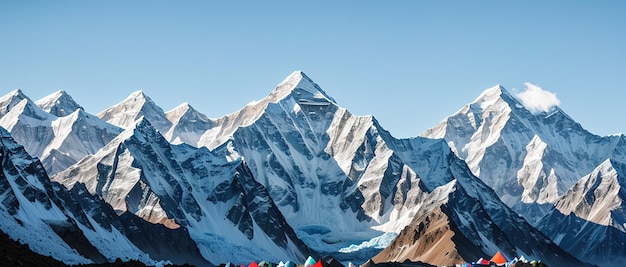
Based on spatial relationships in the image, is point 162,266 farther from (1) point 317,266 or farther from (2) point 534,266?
(2) point 534,266

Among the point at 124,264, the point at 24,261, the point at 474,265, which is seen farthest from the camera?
the point at 474,265

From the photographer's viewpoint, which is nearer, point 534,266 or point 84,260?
point 84,260

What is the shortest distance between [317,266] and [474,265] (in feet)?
117

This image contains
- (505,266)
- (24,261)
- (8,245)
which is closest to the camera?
(24,261)

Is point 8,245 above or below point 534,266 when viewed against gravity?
above

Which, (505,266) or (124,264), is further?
(505,266)

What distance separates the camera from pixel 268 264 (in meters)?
193

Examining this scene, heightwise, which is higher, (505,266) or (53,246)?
(53,246)

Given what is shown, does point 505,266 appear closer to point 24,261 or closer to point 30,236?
point 30,236

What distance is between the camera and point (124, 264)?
384 feet

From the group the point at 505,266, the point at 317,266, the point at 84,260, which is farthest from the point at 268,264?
the point at 84,260

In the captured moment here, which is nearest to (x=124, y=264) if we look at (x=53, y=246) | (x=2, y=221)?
(x=53, y=246)

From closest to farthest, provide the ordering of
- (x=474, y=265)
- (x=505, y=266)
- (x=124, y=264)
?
(x=124, y=264) → (x=505, y=266) → (x=474, y=265)

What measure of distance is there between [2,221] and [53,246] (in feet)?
45.1
